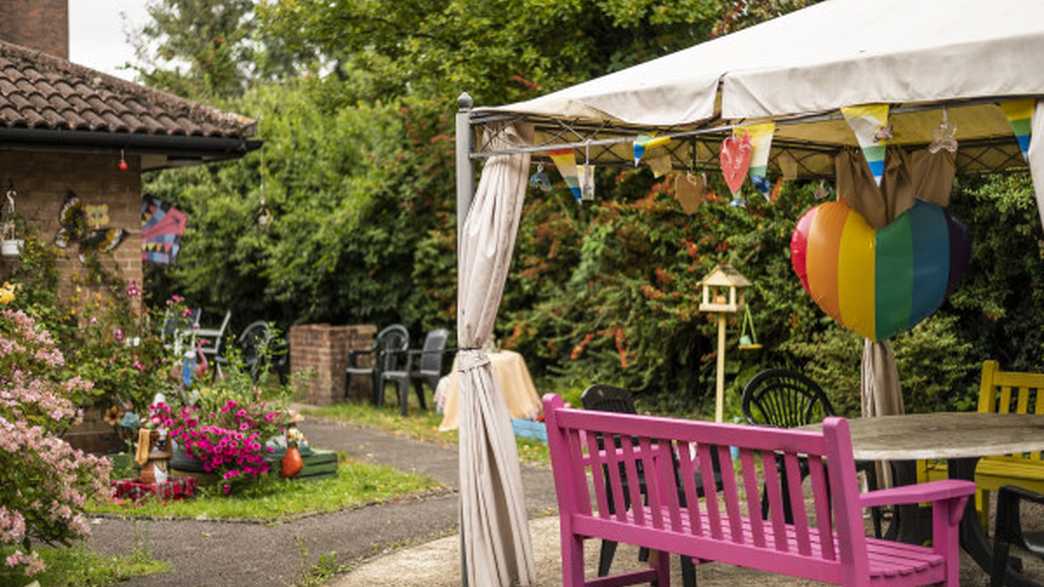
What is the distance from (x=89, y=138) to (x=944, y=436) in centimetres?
710

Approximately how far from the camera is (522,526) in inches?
270

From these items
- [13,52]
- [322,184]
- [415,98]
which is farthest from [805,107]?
[322,184]

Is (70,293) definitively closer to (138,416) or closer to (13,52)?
(138,416)

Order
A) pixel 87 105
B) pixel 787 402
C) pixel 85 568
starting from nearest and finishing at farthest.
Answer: pixel 85 568 → pixel 787 402 → pixel 87 105

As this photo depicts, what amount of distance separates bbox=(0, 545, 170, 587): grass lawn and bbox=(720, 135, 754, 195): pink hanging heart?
156 inches

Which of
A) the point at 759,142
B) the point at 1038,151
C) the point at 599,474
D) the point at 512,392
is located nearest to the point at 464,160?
the point at 759,142

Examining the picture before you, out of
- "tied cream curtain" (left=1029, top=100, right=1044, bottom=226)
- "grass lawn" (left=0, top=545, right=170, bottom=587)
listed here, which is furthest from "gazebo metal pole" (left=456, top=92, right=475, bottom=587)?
"tied cream curtain" (left=1029, top=100, right=1044, bottom=226)

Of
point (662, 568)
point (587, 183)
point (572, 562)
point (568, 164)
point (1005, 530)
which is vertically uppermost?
point (568, 164)

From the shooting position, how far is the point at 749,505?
5.22 meters

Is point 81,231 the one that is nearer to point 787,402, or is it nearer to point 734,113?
point 787,402

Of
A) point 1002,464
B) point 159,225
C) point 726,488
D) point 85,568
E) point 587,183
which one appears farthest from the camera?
point 159,225

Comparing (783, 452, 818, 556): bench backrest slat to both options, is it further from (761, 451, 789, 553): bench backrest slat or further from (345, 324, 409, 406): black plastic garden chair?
(345, 324, 409, 406): black plastic garden chair

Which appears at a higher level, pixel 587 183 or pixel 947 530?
pixel 587 183

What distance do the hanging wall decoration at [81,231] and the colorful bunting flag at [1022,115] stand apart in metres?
8.13
